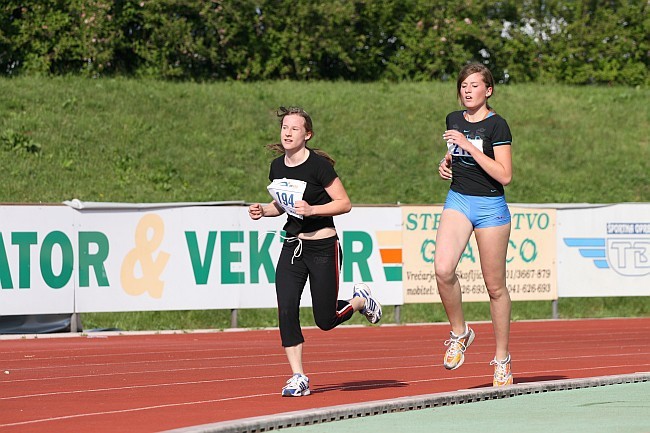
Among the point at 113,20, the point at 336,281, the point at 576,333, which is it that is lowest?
Answer: the point at 576,333

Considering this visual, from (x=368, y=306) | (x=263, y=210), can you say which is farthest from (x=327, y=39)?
(x=263, y=210)

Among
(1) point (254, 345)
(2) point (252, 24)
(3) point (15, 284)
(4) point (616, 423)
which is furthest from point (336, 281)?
(2) point (252, 24)

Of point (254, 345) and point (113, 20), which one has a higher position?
point (113, 20)

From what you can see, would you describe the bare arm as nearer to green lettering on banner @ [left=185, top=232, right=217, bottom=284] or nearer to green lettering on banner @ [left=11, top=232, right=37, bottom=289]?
green lettering on banner @ [left=11, top=232, right=37, bottom=289]

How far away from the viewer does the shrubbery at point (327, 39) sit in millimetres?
35969

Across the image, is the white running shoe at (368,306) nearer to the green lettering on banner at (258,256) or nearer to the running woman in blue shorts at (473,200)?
the running woman in blue shorts at (473,200)

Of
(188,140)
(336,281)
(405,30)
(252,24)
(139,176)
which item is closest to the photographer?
(336,281)

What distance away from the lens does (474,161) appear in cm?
908

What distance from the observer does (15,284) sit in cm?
1655

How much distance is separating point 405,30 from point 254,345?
1106 inches

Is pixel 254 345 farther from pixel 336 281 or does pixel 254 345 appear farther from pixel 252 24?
pixel 252 24

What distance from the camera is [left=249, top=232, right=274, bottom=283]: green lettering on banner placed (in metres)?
18.2

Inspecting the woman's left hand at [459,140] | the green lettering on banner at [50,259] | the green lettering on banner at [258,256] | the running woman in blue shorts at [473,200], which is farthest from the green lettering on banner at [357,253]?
the woman's left hand at [459,140]

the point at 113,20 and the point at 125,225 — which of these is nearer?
the point at 125,225
